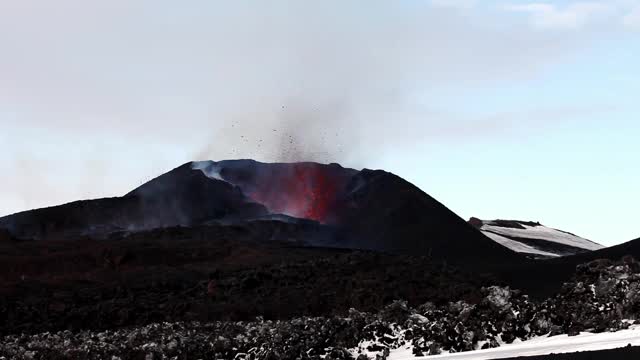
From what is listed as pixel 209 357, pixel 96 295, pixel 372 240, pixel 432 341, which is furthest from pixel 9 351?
pixel 372 240

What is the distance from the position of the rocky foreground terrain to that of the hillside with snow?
59951 millimetres

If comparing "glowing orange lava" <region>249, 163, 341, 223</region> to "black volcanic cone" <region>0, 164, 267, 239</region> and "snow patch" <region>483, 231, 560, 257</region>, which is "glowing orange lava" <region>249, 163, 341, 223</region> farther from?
"snow patch" <region>483, 231, 560, 257</region>

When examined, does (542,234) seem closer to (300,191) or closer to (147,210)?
(300,191)

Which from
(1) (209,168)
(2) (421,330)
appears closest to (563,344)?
(2) (421,330)

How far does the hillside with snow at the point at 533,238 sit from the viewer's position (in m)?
90.7

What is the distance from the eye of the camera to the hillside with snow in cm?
9067

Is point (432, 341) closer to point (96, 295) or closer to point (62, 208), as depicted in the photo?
point (96, 295)

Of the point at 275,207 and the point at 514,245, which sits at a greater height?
the point at 275,207

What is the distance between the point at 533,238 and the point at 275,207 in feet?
93.3

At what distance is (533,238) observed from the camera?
10075 cm

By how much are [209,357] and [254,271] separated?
26.1m

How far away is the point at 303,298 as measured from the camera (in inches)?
1678

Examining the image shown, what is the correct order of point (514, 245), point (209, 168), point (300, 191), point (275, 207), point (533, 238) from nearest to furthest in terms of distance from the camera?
point (275, 207)
point (300, 191)
point (514, 245)
point (209, 168)
point (533, 238)

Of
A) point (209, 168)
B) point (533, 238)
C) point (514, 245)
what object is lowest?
point (514, 245)
